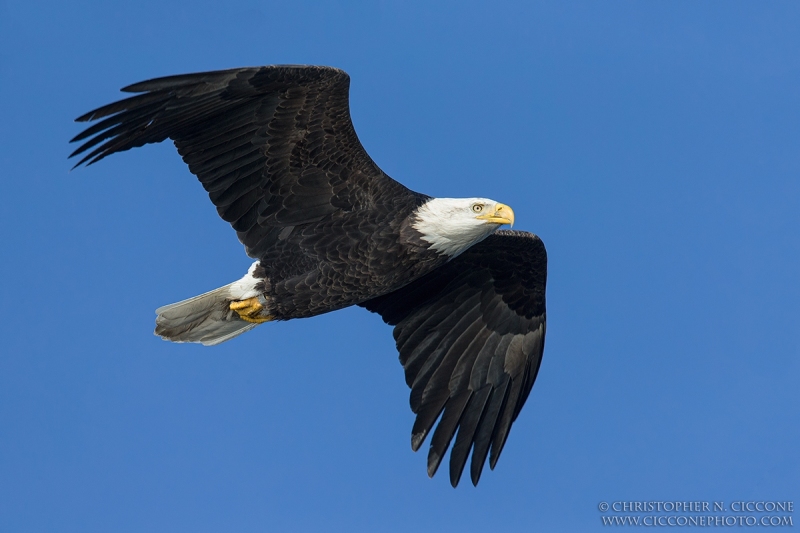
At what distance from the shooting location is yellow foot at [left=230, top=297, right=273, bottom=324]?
10.3 meters

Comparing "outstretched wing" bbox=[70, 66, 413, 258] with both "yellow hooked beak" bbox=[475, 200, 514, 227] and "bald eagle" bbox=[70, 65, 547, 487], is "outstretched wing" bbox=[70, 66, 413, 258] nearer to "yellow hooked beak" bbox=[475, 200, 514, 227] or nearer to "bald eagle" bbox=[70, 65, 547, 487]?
"bald eagle" bbox=[70, 65, 547, 487]

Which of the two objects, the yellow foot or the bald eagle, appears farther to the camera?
the yellow foot

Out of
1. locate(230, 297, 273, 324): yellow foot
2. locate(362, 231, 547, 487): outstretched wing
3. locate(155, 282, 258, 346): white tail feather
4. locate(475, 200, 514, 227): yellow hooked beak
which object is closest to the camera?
locate(475, 200, 514, 227): yellow hooked beak

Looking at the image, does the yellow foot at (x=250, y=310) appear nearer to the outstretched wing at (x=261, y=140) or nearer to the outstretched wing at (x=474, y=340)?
the outstretched wing at (x=261, y=140)

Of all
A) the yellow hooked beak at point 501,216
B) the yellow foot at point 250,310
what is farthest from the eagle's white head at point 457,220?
the yellow foot at point 250,310

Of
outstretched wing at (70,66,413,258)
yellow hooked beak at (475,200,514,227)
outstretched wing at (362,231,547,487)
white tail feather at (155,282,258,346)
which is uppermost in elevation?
outstretched wing at (70,66,413,258)

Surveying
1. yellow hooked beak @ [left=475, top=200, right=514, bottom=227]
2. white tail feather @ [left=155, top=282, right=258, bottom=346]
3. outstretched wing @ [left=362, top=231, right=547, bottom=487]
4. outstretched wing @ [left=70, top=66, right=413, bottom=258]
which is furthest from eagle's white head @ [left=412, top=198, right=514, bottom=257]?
white tail feather @ [left=155, top=282, right=258, bottom=346]

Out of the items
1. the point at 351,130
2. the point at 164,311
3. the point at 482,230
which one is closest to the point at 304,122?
the point at 351,130

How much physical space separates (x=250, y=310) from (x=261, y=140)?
5.25 feet

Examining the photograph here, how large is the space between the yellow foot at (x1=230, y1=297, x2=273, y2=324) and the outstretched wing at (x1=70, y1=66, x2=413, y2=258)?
48 cm

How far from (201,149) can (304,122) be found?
0.91 meters

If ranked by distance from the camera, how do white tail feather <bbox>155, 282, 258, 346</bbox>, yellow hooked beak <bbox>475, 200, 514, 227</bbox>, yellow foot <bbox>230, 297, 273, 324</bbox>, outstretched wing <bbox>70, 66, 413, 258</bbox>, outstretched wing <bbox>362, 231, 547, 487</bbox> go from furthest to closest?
outstretched wing <bbox>362, 231, 547, 487</bbox> < white tail feather <bbox>155, 282, 258, 346</bbox> < yellow foot <bbox>230, 297, 273, 324</bbox> < yellow hooked beak <bbox>475, 200, 514, 227</bbox> < outstretched wing <bbox>70, 66, 413, 258</bbox>

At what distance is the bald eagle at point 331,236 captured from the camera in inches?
365

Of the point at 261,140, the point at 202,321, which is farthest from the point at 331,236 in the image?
the point at 202,321
